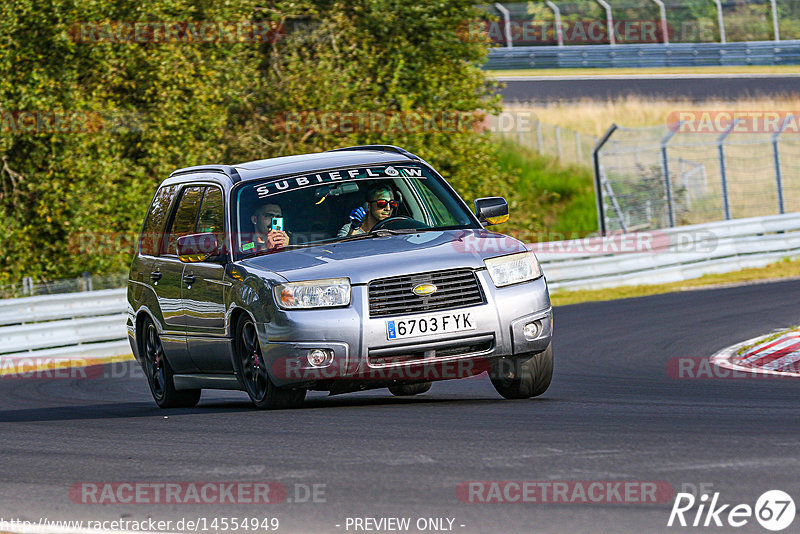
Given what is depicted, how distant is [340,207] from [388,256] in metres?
1.12

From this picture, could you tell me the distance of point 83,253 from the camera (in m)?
24.4

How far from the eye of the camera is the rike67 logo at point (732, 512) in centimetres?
493

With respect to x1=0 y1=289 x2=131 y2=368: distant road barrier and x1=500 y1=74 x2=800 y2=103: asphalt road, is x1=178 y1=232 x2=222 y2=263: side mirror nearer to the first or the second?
x1=0 y1=289 x2=131 y2=368: distant road barrier

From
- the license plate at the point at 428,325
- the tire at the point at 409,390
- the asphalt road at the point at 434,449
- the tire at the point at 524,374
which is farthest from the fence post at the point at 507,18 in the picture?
the license plate at the point at 428,325

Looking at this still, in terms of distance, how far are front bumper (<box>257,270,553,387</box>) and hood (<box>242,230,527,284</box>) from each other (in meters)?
0.17

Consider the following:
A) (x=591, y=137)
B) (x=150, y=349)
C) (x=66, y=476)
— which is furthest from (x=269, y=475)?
(x=591, y=137)

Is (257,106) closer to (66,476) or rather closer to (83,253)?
(83,253)

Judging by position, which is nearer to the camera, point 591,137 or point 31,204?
point 31,204

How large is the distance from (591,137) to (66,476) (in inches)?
1413

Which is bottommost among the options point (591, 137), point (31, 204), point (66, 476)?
point (591, 137)

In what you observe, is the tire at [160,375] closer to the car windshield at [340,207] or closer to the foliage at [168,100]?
the car windshield at [340,207]

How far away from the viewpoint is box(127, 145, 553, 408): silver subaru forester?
27.5 ft

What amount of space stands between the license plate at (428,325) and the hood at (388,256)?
0.31m

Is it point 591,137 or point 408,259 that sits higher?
point 408,259
